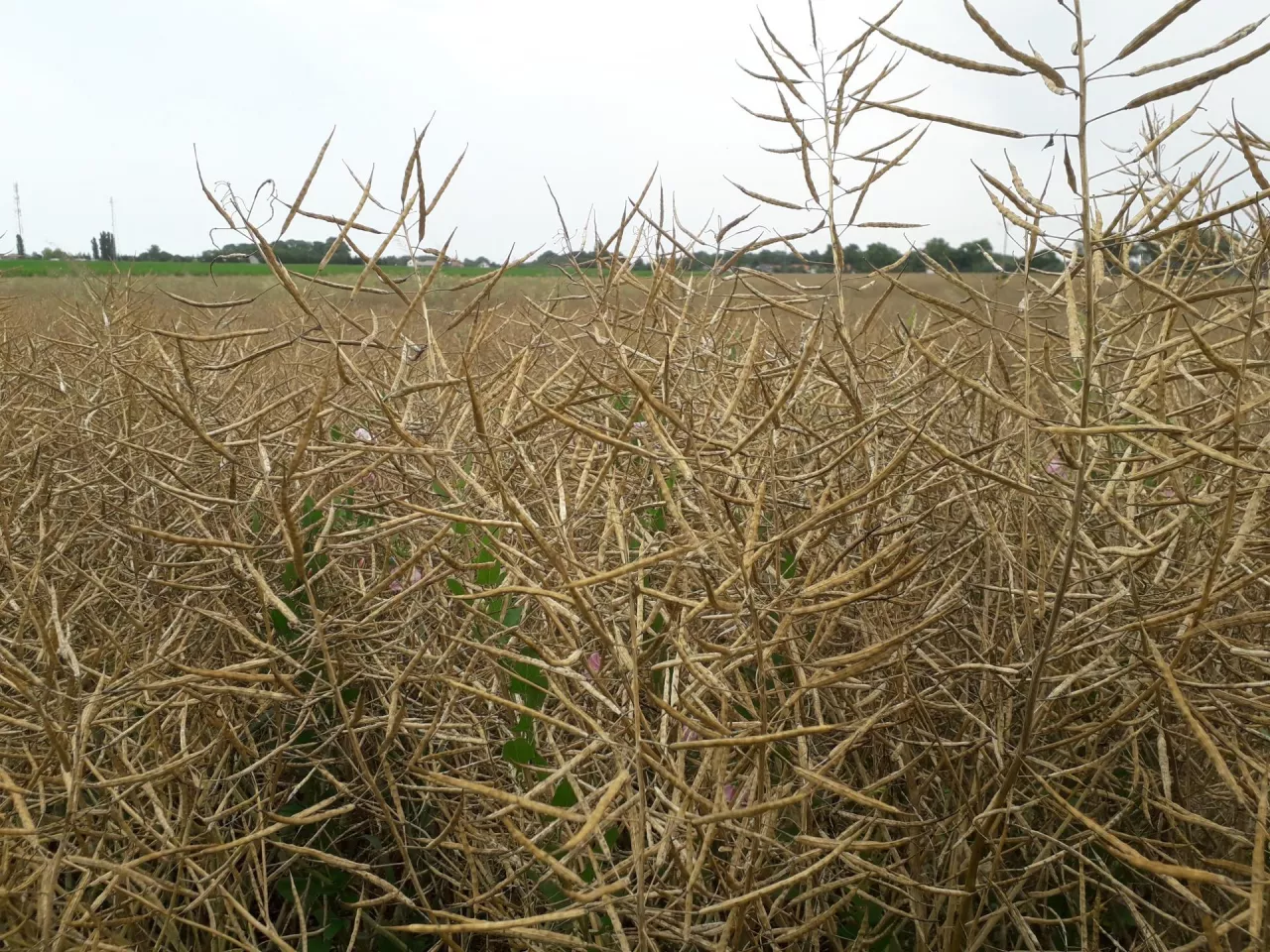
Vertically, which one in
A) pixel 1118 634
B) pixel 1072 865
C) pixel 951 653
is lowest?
pixel 1072 865

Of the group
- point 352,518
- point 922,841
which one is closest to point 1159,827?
point 922,841

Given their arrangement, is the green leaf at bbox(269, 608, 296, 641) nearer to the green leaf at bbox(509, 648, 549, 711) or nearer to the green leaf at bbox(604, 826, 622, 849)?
the green leaf at bbox(509, 648, 549, 711)

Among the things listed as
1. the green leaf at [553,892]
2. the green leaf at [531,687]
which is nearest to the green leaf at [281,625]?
the green leaf at [531,687]

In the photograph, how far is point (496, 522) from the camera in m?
0.75

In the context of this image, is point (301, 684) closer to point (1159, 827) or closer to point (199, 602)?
point (199, 602)

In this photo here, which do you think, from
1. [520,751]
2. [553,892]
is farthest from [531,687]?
[553,892]

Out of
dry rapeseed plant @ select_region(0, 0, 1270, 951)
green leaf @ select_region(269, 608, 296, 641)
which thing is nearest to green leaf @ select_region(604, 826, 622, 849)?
dry rapeseed plant @ select_region(0, 0, 1270, 951)

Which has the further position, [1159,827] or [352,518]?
[352,518]

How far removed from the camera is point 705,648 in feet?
2.77

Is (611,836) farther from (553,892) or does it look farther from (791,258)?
(791,258)

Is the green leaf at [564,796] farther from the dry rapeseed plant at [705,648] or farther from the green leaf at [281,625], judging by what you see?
the green leaf at [281,625]

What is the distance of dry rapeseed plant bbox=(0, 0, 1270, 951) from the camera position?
742mm

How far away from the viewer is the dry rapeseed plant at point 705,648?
742 millimetres

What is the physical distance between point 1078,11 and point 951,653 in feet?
2.42
